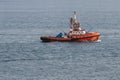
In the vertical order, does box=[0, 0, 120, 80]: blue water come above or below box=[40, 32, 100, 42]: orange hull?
below

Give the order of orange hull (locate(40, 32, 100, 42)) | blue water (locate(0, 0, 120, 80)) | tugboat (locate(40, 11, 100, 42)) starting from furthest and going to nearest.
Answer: tugboat (locate(40, 11, 100, 42)) < orange hull (locate(40, 32, 100, 42)) < blue water (locate(0, 0, 120, 80))

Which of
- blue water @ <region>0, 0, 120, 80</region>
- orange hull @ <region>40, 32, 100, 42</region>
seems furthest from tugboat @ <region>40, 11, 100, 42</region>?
blue water @ <region>0, 0, 120, 80</region>

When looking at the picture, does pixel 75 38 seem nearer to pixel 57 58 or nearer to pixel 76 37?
pixel 76 37

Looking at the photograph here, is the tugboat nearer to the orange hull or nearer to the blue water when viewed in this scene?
the orange hull

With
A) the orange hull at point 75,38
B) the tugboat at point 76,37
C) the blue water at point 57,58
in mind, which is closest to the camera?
the blue water at point 57,58

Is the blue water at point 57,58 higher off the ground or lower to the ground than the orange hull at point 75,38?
lower

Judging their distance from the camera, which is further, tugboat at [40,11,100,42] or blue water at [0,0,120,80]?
tugboat at [40,11,100,42]

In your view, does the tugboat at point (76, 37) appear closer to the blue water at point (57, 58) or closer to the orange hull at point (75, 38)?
the orange hull at point (75, 38)

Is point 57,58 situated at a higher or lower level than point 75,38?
lower

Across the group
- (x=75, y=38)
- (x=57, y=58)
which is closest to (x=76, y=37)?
(x=75, y=38)

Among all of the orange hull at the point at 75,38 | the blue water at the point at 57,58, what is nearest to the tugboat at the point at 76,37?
the orange hull at the point at 75,38

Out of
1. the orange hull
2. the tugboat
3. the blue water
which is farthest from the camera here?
the tugboat

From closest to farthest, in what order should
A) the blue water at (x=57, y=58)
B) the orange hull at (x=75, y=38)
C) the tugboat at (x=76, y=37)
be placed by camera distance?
the blue water at (x=57, y=58), the orange hull at (x=75, y=38), the tugboat at (x=76, y=37)

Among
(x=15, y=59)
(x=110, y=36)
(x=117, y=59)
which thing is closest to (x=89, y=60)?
(x=117, y=59)
